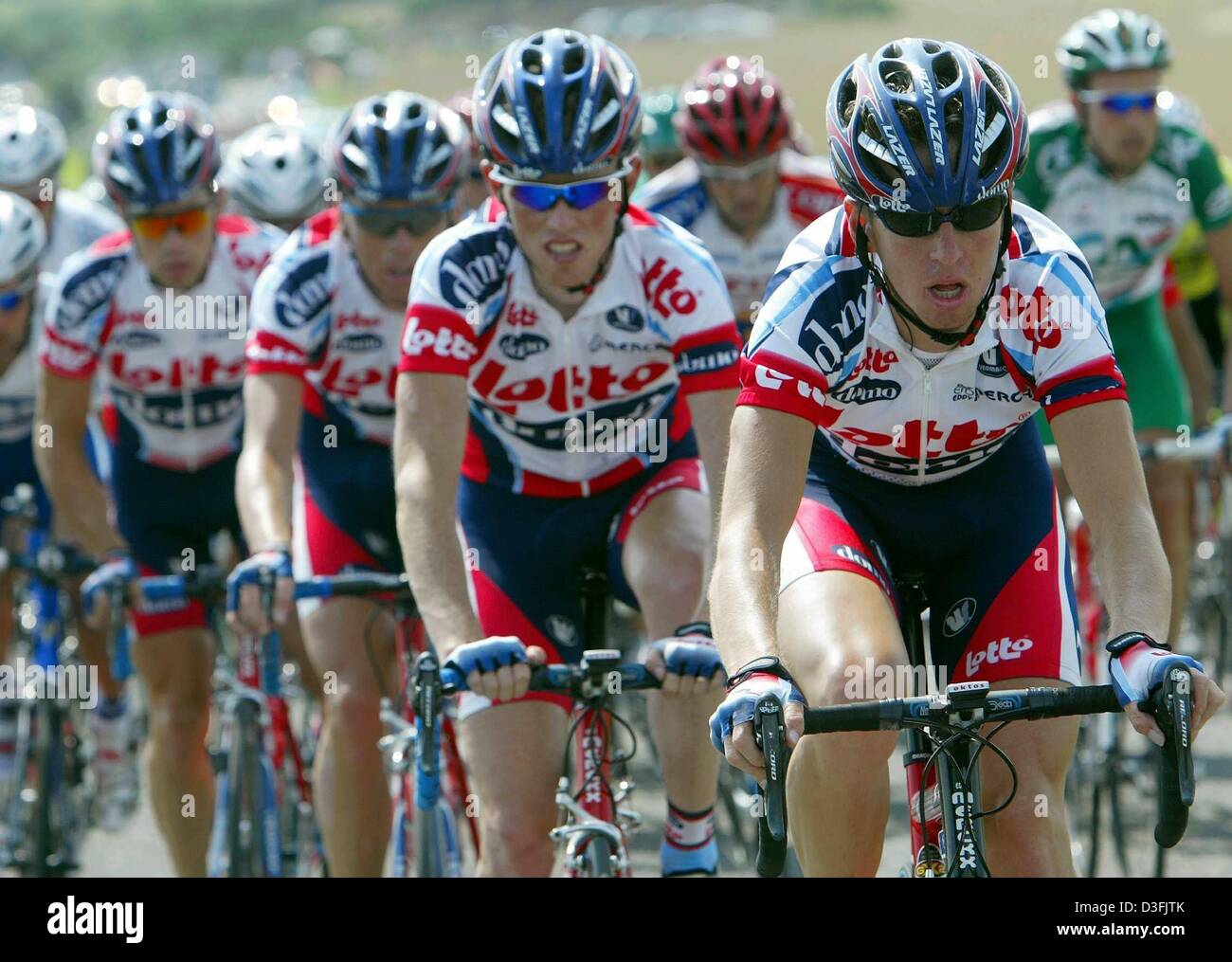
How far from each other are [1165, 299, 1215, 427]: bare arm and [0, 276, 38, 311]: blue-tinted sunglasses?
14.9 feet

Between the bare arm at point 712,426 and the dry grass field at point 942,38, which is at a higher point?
the dry grass field at point 942,38

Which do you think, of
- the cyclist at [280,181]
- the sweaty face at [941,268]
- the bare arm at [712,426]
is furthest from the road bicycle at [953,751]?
the cyclist at [280,181]

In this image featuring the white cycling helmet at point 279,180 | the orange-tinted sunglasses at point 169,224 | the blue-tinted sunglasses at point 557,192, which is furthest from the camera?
the white cycling helmet at point 279,180

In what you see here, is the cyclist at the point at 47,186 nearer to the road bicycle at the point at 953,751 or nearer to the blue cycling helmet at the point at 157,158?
the blue cycling helmet at the point at 157,158

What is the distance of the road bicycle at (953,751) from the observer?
3.39 metres

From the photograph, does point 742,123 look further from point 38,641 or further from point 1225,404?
point 38,641

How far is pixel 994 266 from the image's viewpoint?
3.95 meters

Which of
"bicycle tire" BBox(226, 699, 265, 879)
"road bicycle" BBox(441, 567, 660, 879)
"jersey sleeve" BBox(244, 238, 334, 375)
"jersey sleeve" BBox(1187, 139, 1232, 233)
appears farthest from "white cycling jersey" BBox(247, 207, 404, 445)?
"jersey sleeve" BBox(1187, 139, 1232, 233)

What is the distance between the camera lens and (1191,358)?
8.38m

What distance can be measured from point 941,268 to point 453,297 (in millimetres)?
1516

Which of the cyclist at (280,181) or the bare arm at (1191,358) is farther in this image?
the cyclist at (280,181)

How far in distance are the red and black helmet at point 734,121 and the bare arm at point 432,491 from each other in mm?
3670

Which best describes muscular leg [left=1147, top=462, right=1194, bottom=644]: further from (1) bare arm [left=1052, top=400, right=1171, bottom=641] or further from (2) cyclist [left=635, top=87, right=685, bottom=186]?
(2) cyclist [left=635, top=87, right=685, bottom=186]
